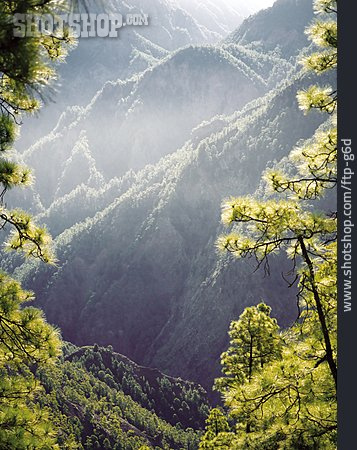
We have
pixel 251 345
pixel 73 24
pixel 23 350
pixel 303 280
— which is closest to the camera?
pixel 73 24

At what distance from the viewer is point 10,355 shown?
7.35m

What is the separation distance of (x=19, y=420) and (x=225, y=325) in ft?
442

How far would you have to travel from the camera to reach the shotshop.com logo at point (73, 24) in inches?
178

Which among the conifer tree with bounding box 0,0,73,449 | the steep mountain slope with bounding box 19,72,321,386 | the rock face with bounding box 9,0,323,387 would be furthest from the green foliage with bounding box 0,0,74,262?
the steep mountain slope with bounding box 19,72,321,386

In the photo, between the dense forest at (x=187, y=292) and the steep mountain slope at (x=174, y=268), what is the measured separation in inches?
22.5

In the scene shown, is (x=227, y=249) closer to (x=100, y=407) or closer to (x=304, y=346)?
(x=304, y=346)

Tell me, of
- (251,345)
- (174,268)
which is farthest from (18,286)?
(174,268)

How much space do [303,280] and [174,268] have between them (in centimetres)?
16300

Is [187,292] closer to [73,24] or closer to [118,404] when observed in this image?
[118,404]

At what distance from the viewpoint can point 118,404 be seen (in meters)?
87.4

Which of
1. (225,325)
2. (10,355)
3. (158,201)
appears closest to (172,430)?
(225,325)

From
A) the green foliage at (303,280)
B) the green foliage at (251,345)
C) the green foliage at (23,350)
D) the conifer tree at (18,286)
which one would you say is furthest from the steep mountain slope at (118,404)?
the green foliage at (303,280)

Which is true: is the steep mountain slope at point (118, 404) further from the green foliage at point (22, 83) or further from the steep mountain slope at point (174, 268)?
the green foliage at point (22, 83)

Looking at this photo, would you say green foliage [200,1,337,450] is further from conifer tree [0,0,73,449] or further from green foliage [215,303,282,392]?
green foliage [215,303,282,392]
